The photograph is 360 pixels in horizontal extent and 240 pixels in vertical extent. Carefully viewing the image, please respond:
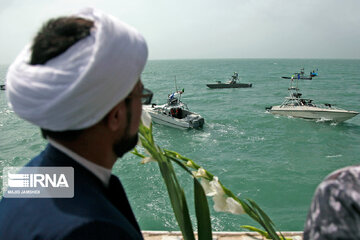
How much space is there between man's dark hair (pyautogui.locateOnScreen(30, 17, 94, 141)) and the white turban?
2 cm

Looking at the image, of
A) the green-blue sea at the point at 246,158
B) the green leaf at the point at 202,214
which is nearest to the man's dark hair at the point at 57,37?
the green leaf at the point at 202,214

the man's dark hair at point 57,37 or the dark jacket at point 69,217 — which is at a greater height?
the man's dark hair at point 57,37

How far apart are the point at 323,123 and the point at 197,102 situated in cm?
1966

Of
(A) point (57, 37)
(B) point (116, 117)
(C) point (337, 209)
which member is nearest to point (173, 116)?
(B) point (116, 117)

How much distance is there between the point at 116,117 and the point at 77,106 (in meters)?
0.16

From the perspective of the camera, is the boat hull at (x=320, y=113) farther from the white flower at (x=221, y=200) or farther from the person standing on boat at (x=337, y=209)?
the person standing on boat at (x=337, y=209)

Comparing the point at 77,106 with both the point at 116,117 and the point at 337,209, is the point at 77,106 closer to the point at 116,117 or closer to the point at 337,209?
the point at 116,117

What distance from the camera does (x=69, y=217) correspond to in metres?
0.75

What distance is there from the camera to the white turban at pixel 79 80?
31.5 inches

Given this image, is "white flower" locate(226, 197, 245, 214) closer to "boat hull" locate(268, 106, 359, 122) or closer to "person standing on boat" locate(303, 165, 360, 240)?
"person standing on boat" locate(303, 165, 360, 240)

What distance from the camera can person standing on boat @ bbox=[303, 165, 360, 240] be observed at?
23.1 inches

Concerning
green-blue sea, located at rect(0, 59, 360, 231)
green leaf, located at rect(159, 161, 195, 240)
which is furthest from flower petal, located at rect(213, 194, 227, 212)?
green-blue sea, located at rect(0, 59, 360, 231)

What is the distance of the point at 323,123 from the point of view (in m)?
25.5

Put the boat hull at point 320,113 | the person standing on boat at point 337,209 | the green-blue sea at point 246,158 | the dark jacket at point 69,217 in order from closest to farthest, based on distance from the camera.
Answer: the person standing on boat at point 337,209
the dark jacket at point 69,217
the green-blue sea at point 246,158
the boat hull at point 320,113
